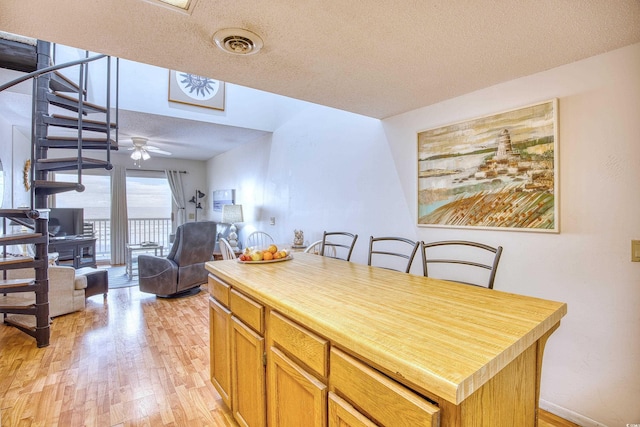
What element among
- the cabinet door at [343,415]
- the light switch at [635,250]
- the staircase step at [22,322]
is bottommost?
the staircase step at [22,322]

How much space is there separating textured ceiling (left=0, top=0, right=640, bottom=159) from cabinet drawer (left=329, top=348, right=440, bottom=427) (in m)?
1.38

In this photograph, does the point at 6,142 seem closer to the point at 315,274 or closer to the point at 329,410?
the point at 315,274

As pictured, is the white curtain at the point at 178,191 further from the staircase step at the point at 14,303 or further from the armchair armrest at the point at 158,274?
the staircase step at the point at 14,303

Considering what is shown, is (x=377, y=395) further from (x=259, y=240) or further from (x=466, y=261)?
(x=259, y=240)

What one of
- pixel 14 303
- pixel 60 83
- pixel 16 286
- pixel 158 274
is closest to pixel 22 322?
pixel 14 303

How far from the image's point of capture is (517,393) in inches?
38.0

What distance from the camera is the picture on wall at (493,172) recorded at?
1.88 m

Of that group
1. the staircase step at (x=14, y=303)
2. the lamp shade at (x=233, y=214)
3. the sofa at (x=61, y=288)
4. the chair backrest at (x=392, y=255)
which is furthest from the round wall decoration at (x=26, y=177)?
the chair backrest at (x=392, y=255)

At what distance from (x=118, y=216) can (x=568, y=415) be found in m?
7.62

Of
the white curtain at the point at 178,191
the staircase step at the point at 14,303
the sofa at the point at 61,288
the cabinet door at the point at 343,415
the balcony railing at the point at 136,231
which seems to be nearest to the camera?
the cabinet door at the point at 343,415

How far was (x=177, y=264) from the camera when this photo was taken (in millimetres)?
4133

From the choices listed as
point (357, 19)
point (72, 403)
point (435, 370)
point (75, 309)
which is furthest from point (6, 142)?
point (435, 370)

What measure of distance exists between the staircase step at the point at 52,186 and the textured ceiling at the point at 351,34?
171 cm

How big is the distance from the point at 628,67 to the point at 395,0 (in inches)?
53.9
